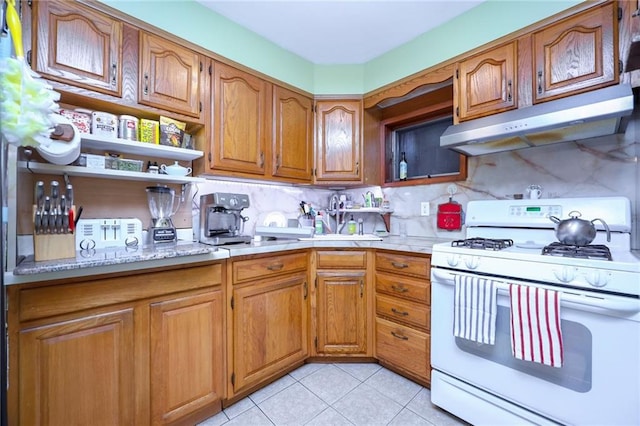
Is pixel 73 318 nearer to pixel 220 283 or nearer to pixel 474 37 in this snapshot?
pixel 220 283

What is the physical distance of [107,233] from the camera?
1477mm

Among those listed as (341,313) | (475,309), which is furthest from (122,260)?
(475,309)

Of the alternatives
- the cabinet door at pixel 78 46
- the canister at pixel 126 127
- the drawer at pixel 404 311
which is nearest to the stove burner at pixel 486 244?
the drawer at pixel 404 311

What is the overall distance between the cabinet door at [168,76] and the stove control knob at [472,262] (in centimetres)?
175

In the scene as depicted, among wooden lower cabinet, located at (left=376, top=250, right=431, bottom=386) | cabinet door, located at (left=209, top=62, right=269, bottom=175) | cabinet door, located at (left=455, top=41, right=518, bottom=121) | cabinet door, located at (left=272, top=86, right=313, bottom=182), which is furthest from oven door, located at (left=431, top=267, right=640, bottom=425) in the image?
cabinet door, located at (left=209, top=62, right=269, bottom=175)

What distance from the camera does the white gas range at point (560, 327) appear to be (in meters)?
0.96

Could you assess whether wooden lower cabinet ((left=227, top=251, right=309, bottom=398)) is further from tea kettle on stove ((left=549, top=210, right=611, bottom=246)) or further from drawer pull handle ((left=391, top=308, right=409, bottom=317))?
tea kettle on stove ((left=549, top=210, right=611, bottom=246))

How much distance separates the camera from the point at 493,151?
5.88 ft

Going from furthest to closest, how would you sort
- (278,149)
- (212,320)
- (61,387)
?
(278,149)
(212,320)
(61,387)

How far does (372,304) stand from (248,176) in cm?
126

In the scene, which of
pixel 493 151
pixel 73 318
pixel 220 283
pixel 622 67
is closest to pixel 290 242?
pixel 220 283

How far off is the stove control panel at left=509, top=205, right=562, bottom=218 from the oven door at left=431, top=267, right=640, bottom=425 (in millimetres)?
600

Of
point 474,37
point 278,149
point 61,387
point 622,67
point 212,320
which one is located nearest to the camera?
point 61,387

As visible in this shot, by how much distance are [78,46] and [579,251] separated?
245 centimetres
